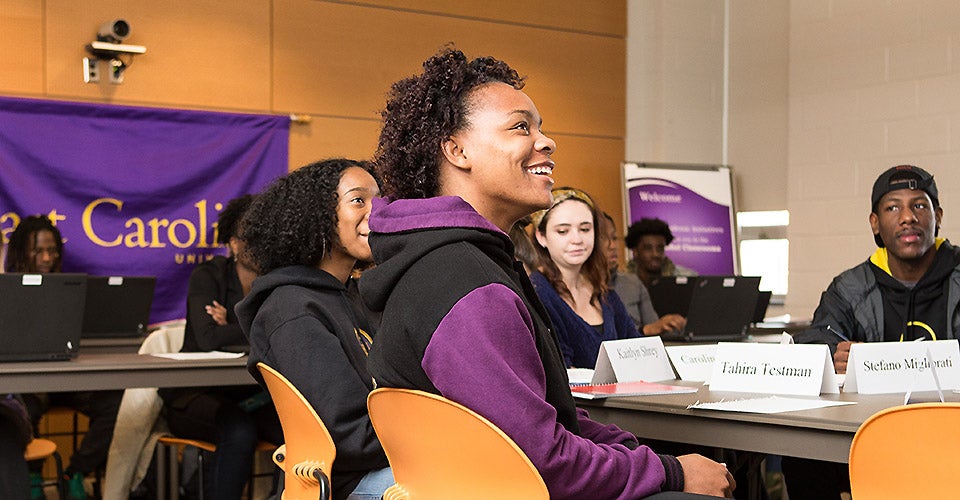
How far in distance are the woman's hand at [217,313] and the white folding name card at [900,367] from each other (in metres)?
2.75

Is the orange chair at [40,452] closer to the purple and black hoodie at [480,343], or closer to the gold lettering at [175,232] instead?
the gold lettering at [175,232]

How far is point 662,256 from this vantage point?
22.1 feet

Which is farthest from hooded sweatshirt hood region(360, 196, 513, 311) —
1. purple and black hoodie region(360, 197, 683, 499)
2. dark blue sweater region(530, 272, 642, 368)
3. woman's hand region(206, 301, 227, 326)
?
woman's hand region(206, 301, 227, 326)

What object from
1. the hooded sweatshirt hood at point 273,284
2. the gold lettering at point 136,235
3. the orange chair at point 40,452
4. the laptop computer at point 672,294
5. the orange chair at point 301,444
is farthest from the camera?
the gold lettering at point 136,235

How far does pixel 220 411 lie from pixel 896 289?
227 centimetres

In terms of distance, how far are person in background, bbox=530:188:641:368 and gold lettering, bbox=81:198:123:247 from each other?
326cm

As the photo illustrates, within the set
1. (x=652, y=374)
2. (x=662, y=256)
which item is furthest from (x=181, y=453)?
(x=662, y=256)

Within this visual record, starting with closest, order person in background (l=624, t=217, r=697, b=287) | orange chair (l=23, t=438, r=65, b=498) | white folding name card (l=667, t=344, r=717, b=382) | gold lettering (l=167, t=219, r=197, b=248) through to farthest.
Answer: white folding name card (l=667, t=344, r=717, b=382) < orange chair (l=23, t=438, r=65, b=498) < gold lettering (l=167, t=219, r=197, b=248) < person in background (l=624, t=217, r=697, b=287)

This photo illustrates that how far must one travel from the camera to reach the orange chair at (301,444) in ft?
6.88

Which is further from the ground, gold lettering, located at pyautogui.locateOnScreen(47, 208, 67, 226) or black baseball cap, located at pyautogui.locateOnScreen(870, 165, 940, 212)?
black baseball cap, located at pyautogui.locateOnScreen(870, 165, 940, 212)

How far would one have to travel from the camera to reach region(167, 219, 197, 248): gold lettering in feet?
→ 20.1

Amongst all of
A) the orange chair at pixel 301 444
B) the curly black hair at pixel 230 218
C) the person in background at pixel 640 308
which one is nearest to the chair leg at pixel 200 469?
the curly black hair at pixel 230 218

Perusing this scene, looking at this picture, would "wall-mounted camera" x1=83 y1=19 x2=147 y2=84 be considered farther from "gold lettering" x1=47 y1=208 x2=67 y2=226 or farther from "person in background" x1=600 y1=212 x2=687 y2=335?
"person in background" x1=600 y1=212 x2=687 y2=335

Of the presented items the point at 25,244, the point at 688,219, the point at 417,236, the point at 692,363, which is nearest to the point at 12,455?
the point at 25,244
